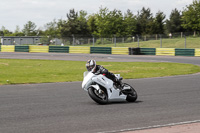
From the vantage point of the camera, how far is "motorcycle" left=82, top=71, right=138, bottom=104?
957cm

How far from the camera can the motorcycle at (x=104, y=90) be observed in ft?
31.4

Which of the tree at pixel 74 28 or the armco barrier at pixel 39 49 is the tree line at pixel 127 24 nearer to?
the tree at pixel 74 28

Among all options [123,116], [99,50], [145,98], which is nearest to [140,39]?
[99,50]

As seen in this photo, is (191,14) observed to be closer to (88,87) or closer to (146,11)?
(146,11)

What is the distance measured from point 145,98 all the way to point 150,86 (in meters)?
3.23

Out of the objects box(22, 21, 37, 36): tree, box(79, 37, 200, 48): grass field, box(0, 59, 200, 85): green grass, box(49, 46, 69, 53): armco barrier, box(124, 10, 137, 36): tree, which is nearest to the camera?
box(0, 59, 200, 85): green grass

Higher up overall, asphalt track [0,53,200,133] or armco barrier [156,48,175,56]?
armco barrier [156,48,175,56]

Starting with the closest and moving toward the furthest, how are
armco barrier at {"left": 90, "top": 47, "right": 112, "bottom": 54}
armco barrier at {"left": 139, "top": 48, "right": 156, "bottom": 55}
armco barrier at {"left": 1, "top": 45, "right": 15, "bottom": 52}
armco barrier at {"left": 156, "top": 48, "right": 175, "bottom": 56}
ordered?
armco barrier at {"left": 156, "top": 48, "right": 175, "bottom": 56}, armco barrier at {"left": 139, "top": 48, "right": 156, "bottom": 55}, armco barrier at {"left": 90, "top": 47, "right": 112, "bottom": 54}, armco barrier at {"left": 1, "top": 45, "right": 15, "bottom": 52}

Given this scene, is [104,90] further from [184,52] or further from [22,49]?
[22,49]

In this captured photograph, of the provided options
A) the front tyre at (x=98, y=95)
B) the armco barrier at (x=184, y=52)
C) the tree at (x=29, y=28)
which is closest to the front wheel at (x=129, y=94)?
the front tyre at (x=98, y=95)

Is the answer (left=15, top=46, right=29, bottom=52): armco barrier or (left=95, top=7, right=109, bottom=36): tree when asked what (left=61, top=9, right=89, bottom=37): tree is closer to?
(left=95, top=7, right=109, bottom=36): tree

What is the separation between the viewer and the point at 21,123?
7.12 metres

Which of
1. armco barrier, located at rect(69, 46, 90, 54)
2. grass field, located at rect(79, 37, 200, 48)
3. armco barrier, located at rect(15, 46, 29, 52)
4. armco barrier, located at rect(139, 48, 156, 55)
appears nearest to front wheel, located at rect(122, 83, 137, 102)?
armco barrier, located at rect(139, 48, 156, 55)

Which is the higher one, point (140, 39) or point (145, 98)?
point (140, 39)
